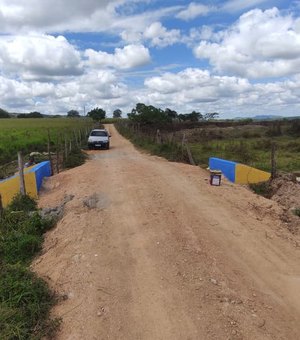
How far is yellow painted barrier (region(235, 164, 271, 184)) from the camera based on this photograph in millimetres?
14648

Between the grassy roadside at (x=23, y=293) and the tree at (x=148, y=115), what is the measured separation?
4112 cm

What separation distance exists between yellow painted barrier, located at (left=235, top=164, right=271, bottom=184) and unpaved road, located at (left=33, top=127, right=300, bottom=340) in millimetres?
2735

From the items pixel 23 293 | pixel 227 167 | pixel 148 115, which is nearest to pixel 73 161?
pixel 227 167

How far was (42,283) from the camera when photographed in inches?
260

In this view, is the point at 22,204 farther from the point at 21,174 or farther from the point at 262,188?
the point at 262,188

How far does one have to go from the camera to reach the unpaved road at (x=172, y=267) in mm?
5543

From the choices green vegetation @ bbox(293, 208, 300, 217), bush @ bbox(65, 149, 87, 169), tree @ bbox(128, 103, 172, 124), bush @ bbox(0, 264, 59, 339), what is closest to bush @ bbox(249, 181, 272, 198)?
green vegetation @ bbox(293, 208, 300, 217)

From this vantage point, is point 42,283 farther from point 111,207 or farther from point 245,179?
point 245,179

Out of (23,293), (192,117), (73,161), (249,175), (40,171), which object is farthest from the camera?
(192,117)

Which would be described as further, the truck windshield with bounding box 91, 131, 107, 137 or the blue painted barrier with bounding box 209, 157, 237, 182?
the truck windshield with bounding box 91, 131, 107, 137

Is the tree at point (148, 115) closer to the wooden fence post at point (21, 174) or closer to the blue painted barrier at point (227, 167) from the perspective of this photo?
the blue painted barrier at point (227, 167)

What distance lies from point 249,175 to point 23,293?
10.2m

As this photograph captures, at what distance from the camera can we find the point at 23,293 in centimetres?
622

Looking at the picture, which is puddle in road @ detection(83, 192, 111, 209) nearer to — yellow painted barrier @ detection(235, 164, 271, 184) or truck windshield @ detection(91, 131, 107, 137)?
yellow painted barrier @ detection(235, 164, 271, 184)
